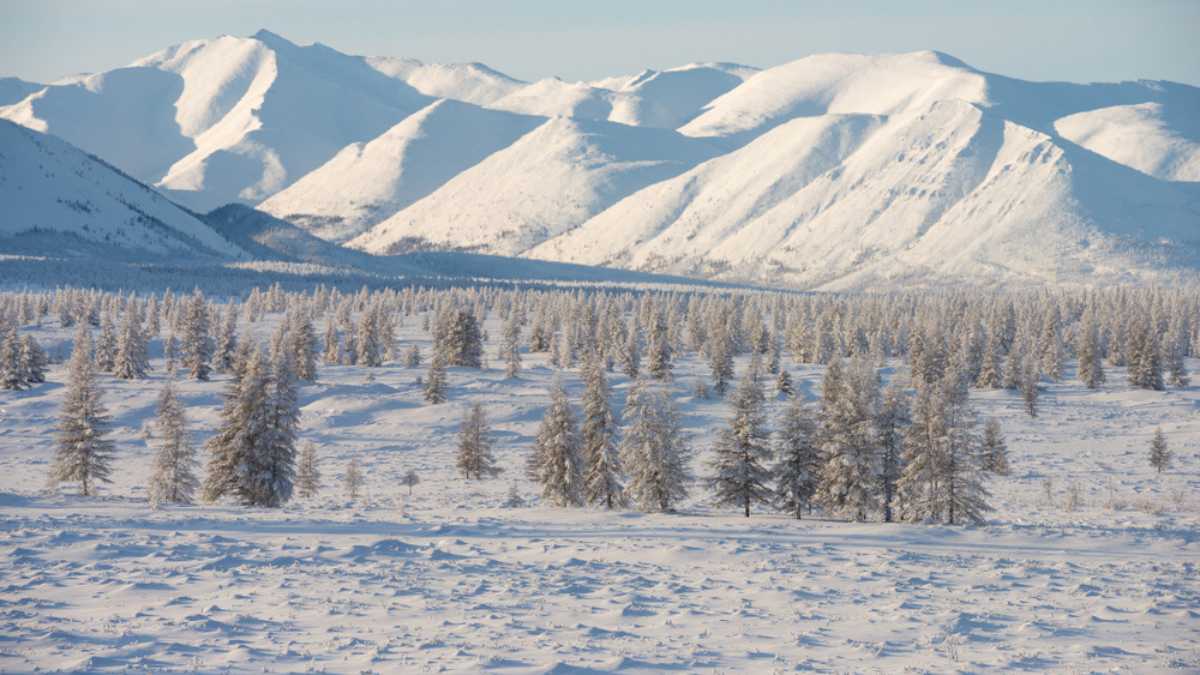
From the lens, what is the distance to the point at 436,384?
345 ft

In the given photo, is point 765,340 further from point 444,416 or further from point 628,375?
point 444,416

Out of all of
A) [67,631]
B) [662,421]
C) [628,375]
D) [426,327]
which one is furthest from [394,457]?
[426,327]

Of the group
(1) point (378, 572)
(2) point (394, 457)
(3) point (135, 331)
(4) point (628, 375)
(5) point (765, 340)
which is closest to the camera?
(1) point (378, 572)

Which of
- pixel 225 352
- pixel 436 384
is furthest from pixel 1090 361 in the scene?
pixel 225 352

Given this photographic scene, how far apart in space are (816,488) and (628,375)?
7824 centimetres

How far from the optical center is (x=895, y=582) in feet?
102

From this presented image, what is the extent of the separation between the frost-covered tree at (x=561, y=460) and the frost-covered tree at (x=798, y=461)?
1069 centimetres

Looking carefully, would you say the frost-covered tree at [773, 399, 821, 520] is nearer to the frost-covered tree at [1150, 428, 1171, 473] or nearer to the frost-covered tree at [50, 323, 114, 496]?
the frost-covered tree at [50, 323, 114, 496]

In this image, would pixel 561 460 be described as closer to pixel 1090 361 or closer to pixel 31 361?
pixel 31 361

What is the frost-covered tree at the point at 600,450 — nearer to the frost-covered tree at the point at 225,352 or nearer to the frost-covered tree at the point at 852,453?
the frost-covered tree at the point at 852,453

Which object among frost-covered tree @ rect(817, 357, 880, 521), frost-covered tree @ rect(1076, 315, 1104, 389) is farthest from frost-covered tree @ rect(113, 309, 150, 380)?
frost-covered tree @ rect(1076, 315, 1104, 389)

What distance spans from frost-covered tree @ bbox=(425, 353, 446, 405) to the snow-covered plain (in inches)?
2397

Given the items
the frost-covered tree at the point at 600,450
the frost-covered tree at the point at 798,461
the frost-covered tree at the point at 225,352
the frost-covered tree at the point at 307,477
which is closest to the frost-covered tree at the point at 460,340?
the frost-covered tree at the point at 225,352

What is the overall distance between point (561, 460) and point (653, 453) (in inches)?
312
